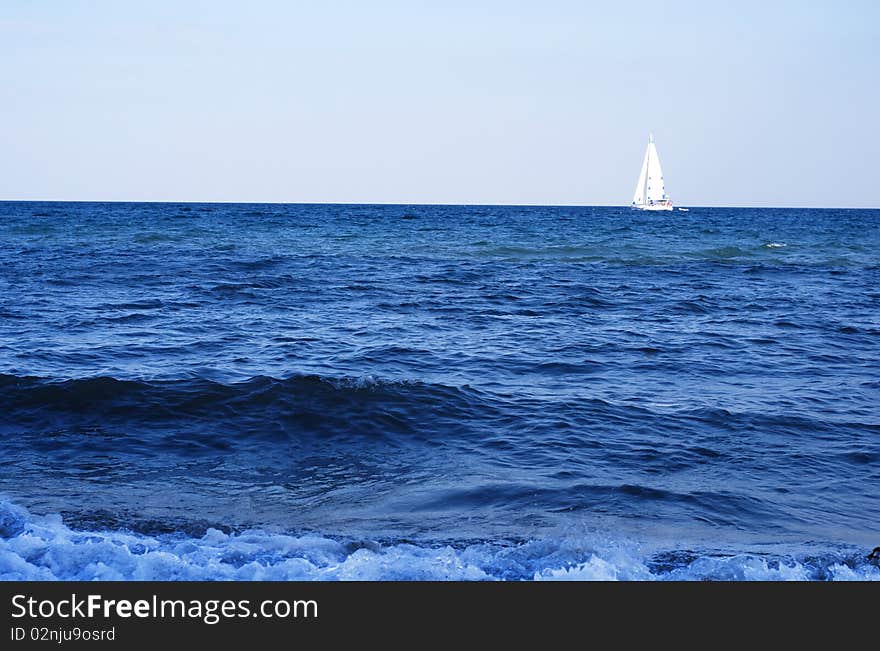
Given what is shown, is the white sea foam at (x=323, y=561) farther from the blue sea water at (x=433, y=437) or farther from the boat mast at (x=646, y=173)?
the boat mast at (x=646, y=173)

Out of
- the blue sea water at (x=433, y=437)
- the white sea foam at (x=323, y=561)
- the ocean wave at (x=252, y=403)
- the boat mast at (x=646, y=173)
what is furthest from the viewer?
the boat mast at (x=646, y=173)

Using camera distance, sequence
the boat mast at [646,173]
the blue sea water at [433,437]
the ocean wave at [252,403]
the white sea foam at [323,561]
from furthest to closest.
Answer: the boat mast at [646,173] < the ocean wave at [252,403] < the blue sea water at [433,437] < the white sea foam at [323,561]

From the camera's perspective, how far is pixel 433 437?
959 centimetres

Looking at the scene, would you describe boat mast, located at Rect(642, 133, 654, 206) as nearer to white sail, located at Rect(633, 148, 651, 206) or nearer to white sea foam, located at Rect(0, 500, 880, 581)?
white sail, located at Rect(633, 148, 651, 206)

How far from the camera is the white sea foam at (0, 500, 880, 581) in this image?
5.73 metres

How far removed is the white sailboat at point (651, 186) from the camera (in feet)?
349

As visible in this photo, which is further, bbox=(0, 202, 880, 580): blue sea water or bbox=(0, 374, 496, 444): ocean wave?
bbox=(0, 374, 496, 444): ocean wave

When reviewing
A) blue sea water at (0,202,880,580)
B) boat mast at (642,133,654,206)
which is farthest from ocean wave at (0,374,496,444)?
boat mast at (642,133,654,206)

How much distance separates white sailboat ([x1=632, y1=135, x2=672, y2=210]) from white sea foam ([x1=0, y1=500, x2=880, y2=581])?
340ft

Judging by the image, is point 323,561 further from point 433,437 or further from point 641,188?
point 641,188

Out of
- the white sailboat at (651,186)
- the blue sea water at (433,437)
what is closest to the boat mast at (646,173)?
the white sailboat at (651,186)

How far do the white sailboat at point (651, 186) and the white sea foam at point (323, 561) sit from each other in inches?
4081

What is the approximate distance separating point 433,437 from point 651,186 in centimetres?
10391
